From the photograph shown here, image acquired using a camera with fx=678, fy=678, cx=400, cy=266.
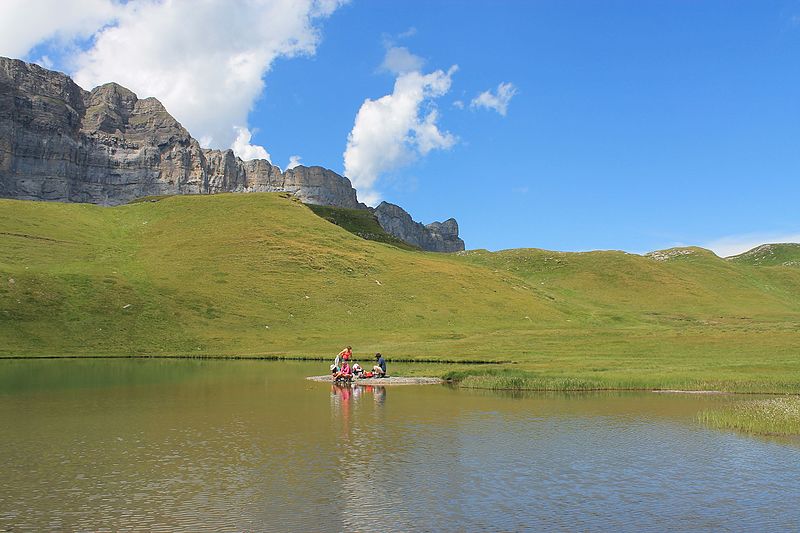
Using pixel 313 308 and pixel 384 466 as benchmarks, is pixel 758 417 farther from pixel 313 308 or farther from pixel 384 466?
pixel 313 308

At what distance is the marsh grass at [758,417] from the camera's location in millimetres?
33312

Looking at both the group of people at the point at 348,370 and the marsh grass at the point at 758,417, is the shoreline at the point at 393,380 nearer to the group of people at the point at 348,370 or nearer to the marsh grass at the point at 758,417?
the group of people at the point at 348,370

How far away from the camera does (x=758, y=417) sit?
3566 centimetres

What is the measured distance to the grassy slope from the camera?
7638 cm

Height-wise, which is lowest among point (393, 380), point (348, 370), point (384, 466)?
point (384, 466)

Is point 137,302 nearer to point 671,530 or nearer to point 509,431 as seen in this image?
point 509,431

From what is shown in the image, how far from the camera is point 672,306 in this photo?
613ft

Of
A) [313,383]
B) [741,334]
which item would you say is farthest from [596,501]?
[741,334]

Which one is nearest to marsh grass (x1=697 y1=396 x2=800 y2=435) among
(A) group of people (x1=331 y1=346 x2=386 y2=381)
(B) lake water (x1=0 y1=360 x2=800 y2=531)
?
(B) lake water (x1=0 y1=360 x2=800 y2=531)

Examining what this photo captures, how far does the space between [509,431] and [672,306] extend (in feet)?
552

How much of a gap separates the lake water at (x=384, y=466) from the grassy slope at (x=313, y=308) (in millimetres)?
22152

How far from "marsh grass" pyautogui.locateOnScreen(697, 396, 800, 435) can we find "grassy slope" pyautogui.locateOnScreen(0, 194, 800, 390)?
11356 mm

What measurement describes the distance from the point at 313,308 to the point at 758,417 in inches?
3978

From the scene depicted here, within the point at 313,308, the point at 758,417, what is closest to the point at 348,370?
the point at 758,417
